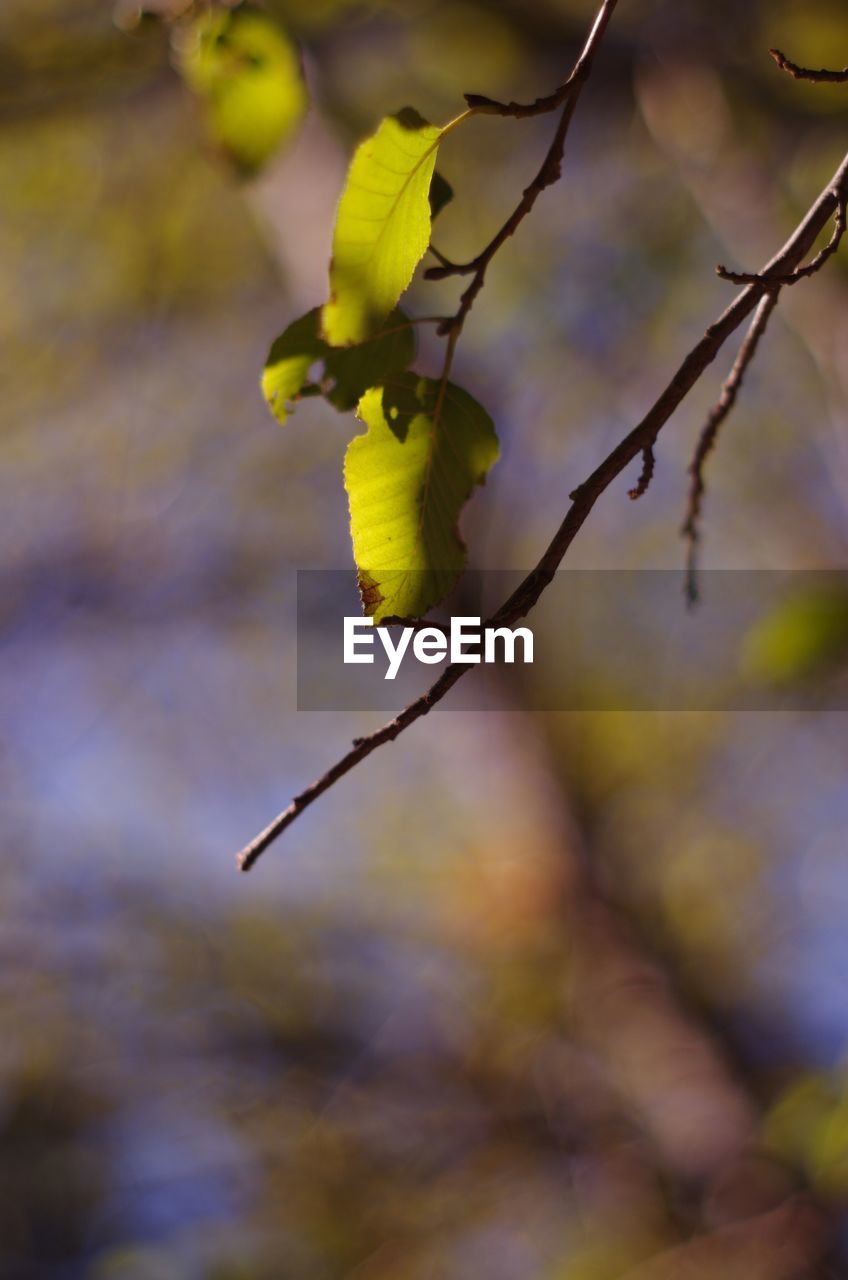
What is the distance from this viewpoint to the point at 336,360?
0.52m

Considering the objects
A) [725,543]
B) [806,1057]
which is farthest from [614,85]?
[806,1057]

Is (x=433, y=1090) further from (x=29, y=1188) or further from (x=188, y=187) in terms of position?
(x=188, y=187)

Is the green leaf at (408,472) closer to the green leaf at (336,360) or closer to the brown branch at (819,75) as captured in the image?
the green leaf at (336,360)

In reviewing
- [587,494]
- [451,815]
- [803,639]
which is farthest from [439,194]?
[451,815]

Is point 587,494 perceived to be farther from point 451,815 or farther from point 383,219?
point 451,815

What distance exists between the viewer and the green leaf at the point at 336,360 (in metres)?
0.52

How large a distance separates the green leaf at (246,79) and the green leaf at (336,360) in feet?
1.18

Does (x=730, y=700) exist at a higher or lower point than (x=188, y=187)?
lower

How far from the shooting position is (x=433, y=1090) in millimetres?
3639

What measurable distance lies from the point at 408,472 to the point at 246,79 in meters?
0.48

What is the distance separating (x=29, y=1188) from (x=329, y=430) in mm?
3207

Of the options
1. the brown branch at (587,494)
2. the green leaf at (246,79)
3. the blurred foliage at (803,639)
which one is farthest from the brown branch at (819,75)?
the blurred foliage at (803,639)

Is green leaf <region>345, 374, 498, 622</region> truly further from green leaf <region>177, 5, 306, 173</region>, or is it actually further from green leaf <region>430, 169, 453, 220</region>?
green leaf <region>177, 5, 306, 173</region>

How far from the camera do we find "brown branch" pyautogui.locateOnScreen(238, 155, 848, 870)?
42 cm
